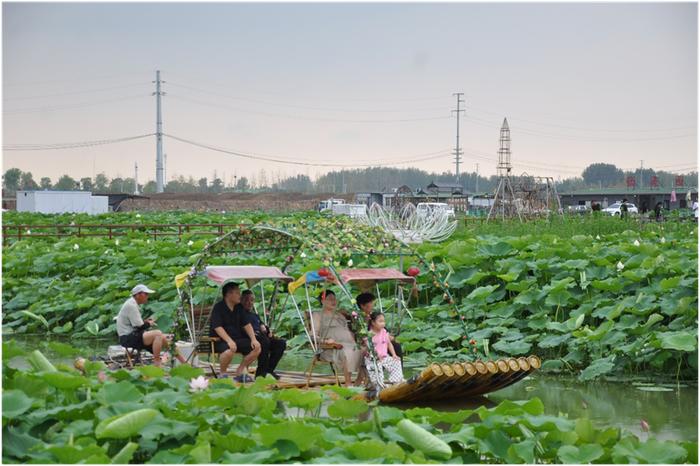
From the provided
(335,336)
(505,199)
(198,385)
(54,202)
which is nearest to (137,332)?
(335,336)

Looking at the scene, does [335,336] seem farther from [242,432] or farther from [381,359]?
[242,432]

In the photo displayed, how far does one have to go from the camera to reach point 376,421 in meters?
5.14

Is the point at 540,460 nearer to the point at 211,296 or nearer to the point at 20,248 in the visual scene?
the point at 211,296

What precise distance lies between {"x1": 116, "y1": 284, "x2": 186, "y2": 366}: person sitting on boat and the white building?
36578 mm

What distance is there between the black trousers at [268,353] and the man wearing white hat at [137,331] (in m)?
0.94

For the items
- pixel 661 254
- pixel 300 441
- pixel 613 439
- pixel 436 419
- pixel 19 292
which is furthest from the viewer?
pixel 19 292

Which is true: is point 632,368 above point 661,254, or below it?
below

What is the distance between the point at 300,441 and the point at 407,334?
22.2ft

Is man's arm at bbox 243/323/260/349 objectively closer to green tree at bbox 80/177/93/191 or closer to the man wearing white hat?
Answer: the man wearing white hat

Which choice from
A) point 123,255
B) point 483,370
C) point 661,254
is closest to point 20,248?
point 123,255

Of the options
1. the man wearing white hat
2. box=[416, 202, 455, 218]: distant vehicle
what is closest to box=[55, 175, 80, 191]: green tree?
box=[416, 202, 455, 218]: distant vehicle

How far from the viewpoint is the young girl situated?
27.3 feet

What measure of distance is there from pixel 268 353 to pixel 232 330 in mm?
411

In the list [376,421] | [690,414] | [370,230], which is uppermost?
[370,230]
